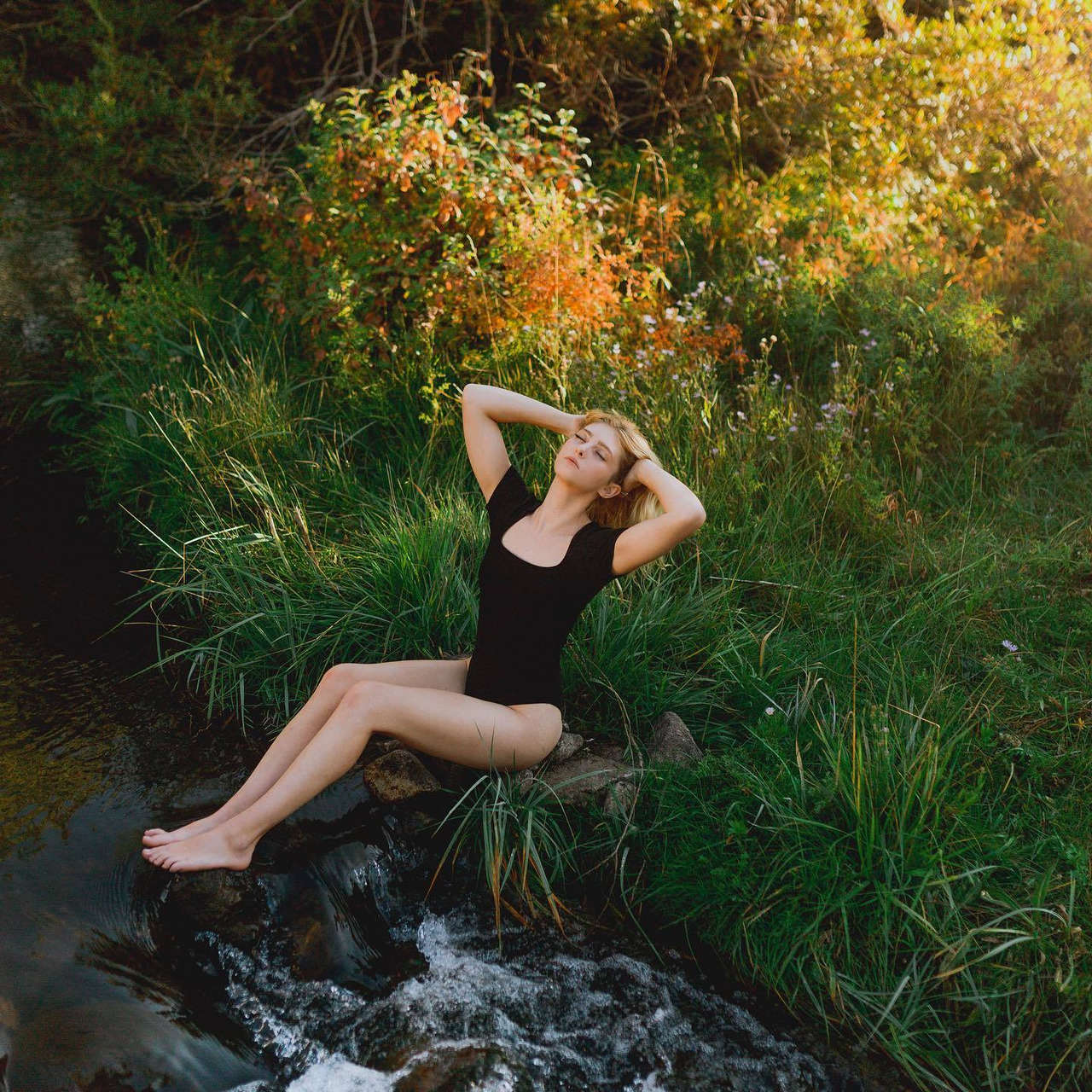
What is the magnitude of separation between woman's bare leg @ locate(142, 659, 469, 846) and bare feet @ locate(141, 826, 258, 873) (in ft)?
0.21

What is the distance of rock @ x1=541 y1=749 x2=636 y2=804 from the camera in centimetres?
366

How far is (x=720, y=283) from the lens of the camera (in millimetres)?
6773

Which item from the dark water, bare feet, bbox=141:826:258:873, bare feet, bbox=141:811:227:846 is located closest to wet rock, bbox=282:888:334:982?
the dark water

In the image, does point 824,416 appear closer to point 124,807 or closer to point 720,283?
point 720,283

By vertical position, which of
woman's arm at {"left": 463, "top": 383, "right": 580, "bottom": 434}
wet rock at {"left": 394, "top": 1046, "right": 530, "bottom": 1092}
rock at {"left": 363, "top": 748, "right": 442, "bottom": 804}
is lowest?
wet rock at {"left": 394, "top": 1046, "right": 530, "bottom": 1092}

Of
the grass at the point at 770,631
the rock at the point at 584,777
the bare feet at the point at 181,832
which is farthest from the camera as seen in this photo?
the rock at the point at 584,777

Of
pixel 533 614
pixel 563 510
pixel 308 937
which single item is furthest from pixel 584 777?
pixel 308 937

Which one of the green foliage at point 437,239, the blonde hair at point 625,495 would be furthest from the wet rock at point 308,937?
the green foliage at point 437,239

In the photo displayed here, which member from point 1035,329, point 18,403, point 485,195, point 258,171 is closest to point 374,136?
point 485,195

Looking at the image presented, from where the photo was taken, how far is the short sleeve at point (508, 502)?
3740 mm

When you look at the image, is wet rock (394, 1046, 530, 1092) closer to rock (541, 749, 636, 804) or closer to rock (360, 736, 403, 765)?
rock (541, 749, 636, 804)

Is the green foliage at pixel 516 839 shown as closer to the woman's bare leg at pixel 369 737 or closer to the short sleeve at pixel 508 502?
the woman's bare leg at pixel 369 737

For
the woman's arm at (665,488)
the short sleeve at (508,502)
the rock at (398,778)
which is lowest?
the rock at (398,778)

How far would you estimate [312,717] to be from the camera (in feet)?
11.3
